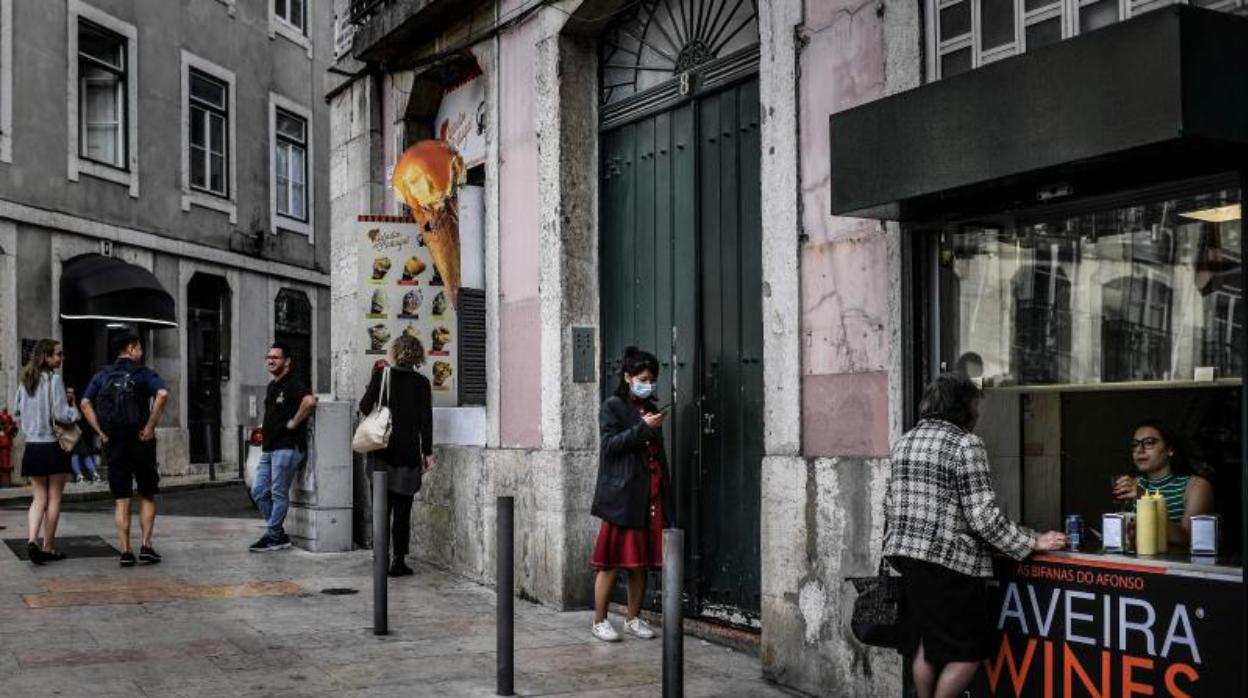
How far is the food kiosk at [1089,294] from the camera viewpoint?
4168 mm

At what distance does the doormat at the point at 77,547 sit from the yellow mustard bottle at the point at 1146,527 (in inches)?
346

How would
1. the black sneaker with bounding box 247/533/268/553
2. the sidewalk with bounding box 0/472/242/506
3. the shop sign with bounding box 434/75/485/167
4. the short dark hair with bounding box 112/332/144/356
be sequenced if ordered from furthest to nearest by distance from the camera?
the sidewalk with bounding box 0/472/242/506
the black sneaker with bounding box 247/533/268/553
the shop sign with bounding box 434/75/485/167
the short dark hair with bounding box 112/332/144/356

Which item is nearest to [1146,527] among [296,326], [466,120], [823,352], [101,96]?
[823,352]

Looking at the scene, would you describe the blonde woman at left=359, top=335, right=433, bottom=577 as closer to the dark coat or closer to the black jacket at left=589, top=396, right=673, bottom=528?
the dark coat

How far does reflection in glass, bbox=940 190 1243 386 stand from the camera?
4.55 meters

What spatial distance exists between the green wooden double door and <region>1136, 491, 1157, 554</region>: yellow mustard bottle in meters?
2.71

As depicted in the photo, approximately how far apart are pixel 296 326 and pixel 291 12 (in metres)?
6.37

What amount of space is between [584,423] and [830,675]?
3.04m

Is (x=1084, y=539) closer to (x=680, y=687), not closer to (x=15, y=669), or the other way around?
(x=680, y=687)

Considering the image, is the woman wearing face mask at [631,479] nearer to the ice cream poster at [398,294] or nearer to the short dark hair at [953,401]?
the short dark hair at [953,401]

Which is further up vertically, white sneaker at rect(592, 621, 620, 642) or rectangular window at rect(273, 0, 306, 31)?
rectangular window at rect(273, 0, 306, 31)

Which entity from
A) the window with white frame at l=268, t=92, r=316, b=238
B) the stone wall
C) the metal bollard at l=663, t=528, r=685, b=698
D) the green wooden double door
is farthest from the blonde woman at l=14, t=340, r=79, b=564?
the window with white frame at l=268, t=92, r=316, b=238

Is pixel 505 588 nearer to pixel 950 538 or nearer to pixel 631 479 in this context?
pixel 631 479

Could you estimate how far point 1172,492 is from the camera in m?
4.96
